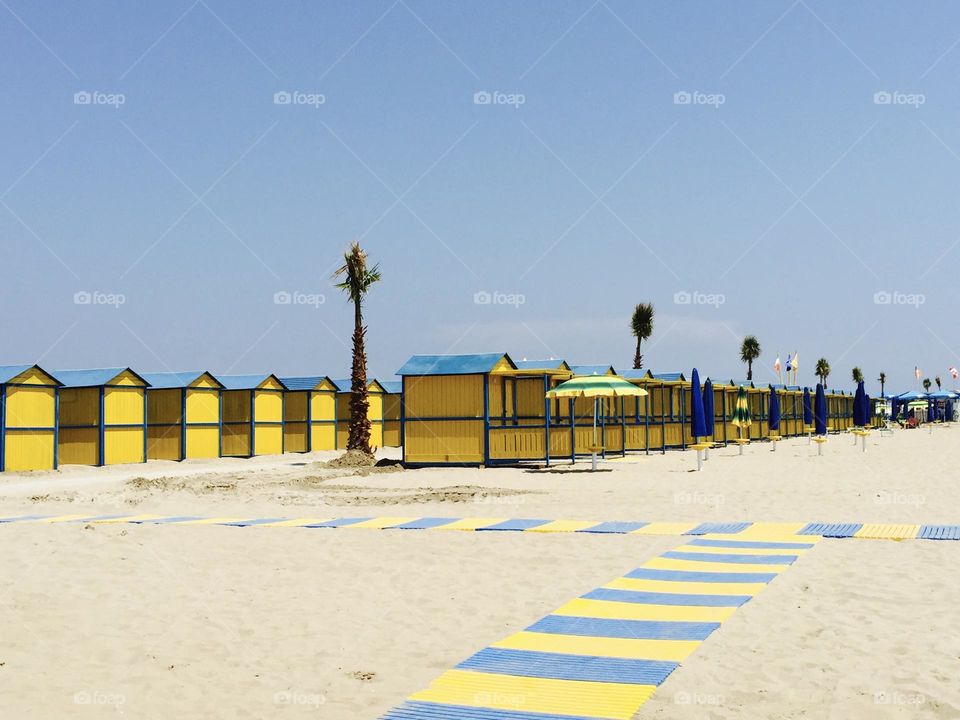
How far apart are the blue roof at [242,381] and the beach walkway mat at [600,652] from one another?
91.9ft

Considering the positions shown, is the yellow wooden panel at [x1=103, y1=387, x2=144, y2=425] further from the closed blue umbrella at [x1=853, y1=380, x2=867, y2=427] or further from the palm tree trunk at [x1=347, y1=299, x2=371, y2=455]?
the closed blue umbrella at [x1=853, y1=380, x2=867, y2=427]

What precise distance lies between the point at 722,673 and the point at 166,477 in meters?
21.2

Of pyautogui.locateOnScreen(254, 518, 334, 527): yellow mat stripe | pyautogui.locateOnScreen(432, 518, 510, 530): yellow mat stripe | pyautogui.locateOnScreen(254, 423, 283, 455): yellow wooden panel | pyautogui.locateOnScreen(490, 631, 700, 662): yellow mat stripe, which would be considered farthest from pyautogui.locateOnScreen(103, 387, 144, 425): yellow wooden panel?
pyautogui.locateOnScreen(490, 631, 700, 662): yellow mat stripe

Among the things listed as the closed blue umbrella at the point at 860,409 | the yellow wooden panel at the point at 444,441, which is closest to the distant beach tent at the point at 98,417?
the yellow wooden panel at the point at 444,441

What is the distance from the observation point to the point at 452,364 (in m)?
27.2

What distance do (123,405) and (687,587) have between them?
25.8m

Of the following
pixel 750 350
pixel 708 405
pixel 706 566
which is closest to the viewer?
pixel 706 566

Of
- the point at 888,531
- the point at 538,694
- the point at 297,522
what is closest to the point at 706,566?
the point at 888,531

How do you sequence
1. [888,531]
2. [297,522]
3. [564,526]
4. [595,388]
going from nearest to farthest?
[888,531]
[564,526]
[297,522]
[595,388]

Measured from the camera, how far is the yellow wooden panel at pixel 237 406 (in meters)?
36.2

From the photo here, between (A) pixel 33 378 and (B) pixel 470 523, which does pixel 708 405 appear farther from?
(B) pixel 470 523

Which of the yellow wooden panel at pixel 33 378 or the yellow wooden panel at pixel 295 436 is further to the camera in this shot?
the yellow wooden panel at pixel 295 436

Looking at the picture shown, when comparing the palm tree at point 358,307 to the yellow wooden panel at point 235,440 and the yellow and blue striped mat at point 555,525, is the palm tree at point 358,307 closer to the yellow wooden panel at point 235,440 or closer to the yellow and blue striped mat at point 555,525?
the yellow wooden panel at point 235,440

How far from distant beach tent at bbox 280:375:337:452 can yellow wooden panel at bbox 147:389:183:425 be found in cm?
563
